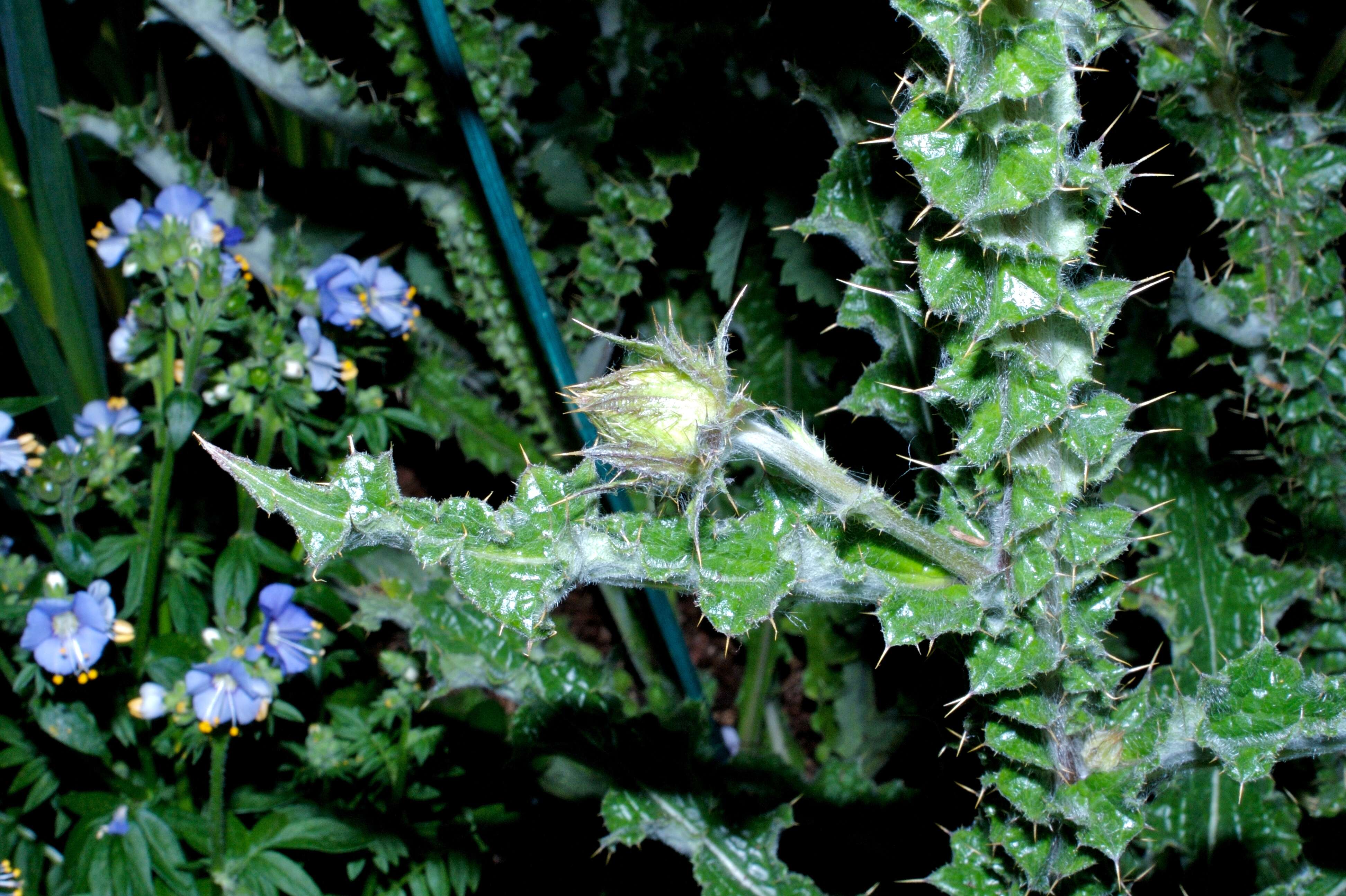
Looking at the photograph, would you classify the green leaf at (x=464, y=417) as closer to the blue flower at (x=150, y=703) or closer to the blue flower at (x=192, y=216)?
the blue flower at (x=192, y=216)

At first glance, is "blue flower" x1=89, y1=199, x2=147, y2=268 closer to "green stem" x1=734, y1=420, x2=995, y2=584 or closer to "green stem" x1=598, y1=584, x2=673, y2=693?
"green stem" x1=598, y1=584, x2=673, y2=693

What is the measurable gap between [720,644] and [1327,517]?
111cm

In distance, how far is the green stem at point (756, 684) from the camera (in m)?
1.84

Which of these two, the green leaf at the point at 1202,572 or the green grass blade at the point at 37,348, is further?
the green grass blade at the point at 37,348

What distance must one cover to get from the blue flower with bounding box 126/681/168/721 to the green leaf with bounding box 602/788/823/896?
0.66 metres

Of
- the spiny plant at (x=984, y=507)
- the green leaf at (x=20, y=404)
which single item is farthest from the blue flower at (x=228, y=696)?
the spiny plant at (x=984, y=507)

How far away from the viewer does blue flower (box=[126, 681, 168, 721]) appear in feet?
4.68

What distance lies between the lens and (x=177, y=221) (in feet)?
4.98

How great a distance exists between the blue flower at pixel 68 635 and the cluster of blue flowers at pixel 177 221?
51 centimetres

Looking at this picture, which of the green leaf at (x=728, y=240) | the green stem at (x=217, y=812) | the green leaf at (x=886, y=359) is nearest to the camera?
the green leaf at (x=886, y=359)

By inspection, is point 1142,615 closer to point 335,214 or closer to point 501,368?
point 501,368

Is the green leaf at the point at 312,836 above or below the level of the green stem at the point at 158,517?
below

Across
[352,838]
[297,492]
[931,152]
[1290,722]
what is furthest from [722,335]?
[352,838]

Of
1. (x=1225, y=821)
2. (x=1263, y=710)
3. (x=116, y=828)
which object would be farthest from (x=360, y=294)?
(x=1225, y=821)
